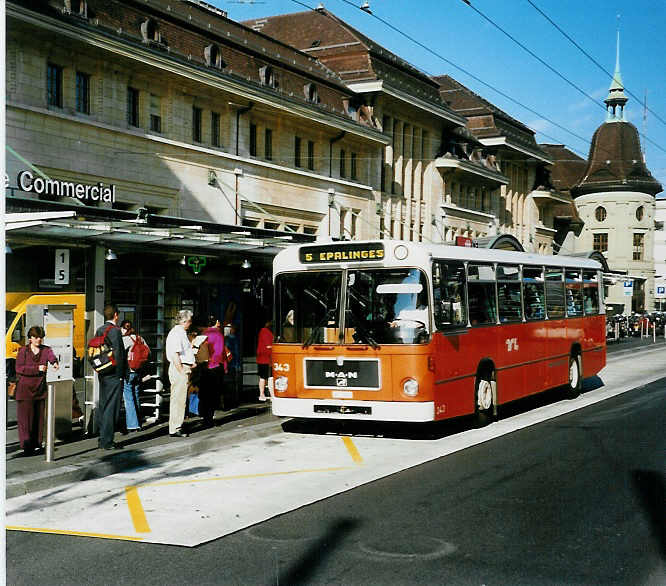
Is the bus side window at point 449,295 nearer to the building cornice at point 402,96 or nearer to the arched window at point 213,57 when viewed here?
the arched window at point 213,57

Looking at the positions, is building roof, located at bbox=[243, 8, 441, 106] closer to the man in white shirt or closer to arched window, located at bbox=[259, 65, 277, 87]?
arched window, located at bbox=[259, 65, 277, 87]

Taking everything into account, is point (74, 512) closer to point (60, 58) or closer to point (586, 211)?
point (60, 58)

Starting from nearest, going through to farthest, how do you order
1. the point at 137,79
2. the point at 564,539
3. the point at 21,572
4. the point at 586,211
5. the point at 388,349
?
the point at 21,572 → the point at 564,539 → the point at 388,349 → the point at 137,79 → the point at 586,211

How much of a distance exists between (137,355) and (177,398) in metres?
→ 1.17

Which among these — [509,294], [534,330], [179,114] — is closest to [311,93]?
[179,114]

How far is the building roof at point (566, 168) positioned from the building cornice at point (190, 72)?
60132mm

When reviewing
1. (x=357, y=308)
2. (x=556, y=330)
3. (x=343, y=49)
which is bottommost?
(x=556, y=330)

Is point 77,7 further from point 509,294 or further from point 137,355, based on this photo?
point 509,294

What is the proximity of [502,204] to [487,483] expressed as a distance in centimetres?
5129

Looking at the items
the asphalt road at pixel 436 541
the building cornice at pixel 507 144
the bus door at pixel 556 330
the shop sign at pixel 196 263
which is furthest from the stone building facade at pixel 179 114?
the building cornice at pixel 507 144

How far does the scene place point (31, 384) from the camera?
11.8 meters

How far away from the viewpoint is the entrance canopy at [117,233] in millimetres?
11745

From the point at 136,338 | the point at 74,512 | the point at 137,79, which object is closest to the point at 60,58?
the point at 137,79

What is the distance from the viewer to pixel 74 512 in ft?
29.8
